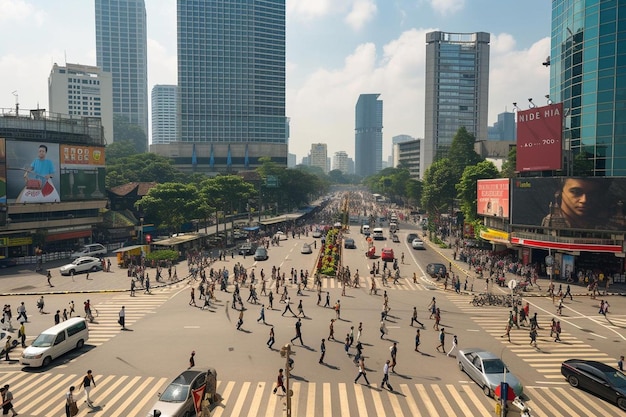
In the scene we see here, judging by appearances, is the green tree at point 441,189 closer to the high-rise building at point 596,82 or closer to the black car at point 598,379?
the high-rise building at point 596,82

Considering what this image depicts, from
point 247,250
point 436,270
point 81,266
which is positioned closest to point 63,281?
point 81,266

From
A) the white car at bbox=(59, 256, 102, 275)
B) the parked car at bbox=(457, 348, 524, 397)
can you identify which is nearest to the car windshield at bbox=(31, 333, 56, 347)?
the parked car at bbox=(457, 348, 524, 397)

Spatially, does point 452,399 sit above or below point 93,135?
below

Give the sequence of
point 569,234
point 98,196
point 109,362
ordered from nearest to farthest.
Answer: point 109,362 < point 569,234 < point 98,196

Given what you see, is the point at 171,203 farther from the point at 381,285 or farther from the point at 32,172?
the point at 381,285

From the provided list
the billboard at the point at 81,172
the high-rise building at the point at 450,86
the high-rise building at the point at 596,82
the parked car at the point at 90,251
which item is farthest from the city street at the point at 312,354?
the high-rise building at the point at 450,86

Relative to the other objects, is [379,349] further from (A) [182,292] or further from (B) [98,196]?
(B) [98,196]

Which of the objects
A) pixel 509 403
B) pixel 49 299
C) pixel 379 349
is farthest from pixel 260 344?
pixel 49 299
